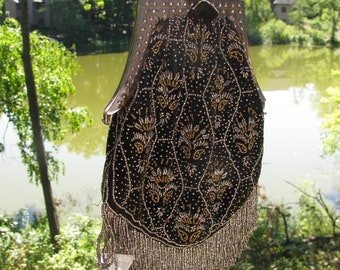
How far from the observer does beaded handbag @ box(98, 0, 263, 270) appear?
112 cm

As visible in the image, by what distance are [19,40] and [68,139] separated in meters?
3.09

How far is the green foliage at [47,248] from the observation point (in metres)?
2.95

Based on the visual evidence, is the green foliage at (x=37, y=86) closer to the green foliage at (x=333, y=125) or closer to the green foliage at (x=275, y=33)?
the green foliage at (x=333, y=125)

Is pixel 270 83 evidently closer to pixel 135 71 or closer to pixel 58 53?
pixel 58 53

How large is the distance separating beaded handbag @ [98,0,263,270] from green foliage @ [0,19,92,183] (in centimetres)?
270

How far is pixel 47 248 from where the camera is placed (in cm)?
340

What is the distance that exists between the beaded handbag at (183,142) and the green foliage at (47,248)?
1818 mm

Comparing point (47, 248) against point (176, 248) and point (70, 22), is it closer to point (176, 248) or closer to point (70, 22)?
point (176, 248)

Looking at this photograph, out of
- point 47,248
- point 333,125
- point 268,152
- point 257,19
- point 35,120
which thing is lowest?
point 268,152

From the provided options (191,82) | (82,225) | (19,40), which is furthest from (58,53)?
(191,82)

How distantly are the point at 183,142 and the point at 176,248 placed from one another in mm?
314

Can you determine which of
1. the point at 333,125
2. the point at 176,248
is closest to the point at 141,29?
the point at 176,248

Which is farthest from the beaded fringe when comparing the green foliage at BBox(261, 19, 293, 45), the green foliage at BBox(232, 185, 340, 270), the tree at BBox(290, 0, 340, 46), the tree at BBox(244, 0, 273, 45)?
the green foliage at BBox(261, 19, 293, 45)

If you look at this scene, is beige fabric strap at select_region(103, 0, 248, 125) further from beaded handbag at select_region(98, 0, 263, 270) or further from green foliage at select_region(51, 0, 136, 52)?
green foliage at select_region(51, 0, 136, 52)
